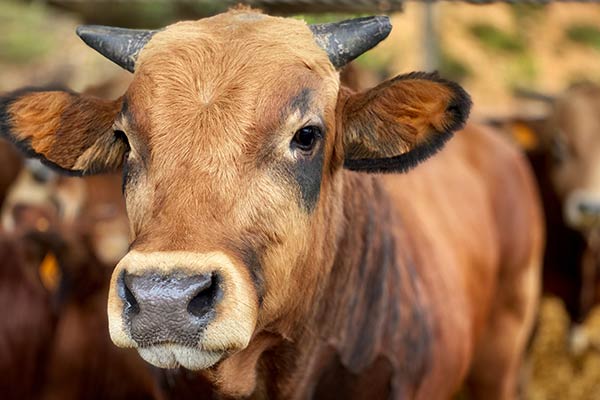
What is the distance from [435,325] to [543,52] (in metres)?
15.6

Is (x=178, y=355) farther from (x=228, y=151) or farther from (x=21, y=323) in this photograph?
(x=21, y=323)

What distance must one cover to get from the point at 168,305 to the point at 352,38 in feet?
3.54

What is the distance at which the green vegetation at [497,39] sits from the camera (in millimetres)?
17938

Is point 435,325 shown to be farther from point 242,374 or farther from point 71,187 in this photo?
point 71,187

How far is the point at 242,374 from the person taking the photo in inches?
115

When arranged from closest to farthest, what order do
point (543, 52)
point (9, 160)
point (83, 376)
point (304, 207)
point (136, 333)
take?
point (136, 333) < point (304, 207) < point (83, 376) < point (9, 160) < point (543, 52)

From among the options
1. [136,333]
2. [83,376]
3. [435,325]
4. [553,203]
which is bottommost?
[553,203]

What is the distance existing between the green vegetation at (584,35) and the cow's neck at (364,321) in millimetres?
16733

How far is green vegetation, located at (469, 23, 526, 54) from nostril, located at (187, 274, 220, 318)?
636 inches

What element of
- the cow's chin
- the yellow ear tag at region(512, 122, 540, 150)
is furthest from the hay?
the cow's chin

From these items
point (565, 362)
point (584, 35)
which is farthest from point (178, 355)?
point (584, 35)

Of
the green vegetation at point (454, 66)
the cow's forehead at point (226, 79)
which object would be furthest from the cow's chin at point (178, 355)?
the green vegetation at point (454, 66)

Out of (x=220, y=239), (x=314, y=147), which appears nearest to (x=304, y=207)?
(x=314, y=147)

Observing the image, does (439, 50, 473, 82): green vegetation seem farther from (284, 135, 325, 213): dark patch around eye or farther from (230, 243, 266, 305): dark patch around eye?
(230, 243, 266, 305): dark patch around eye
